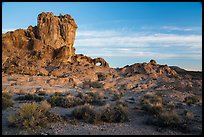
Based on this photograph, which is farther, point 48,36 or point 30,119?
point 48,36

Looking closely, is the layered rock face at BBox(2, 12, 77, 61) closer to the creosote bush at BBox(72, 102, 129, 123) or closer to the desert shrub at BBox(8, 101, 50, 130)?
the creosote bush at BBox(72, 102, 129, 123)

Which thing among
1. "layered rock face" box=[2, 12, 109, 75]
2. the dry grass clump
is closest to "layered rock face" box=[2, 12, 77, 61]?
"layered rock face" box=[2, 12, 109, 75]

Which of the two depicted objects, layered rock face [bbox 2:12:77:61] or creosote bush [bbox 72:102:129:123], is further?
layered rock face [bbox 2:12:77:61]

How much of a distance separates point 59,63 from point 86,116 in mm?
34612

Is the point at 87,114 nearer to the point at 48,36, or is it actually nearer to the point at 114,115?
the point at 114,115

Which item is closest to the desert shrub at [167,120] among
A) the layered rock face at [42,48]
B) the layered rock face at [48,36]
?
the layered rock face at [42,48]

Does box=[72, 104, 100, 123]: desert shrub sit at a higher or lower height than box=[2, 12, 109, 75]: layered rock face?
lower

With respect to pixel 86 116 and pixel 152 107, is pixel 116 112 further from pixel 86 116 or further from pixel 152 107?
pixel 152 107

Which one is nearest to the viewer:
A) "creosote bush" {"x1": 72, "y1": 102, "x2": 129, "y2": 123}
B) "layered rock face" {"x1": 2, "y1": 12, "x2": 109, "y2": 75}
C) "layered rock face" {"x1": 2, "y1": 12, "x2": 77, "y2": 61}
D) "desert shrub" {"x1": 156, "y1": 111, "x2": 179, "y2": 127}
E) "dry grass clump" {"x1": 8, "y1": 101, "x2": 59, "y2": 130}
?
"dry grass clump" {"x1": 8, "y1": 101, "x2": 59, "y2": 130}

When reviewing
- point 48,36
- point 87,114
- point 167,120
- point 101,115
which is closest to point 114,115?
point 101,115

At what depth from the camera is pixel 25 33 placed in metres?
48.5

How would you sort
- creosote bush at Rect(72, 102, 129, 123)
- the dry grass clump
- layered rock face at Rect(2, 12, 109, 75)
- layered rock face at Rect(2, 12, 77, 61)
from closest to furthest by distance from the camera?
the dry grass clump, creosote bush at Rect(72, 102, 129, 123), layered rock face at Rect(2, 12, 109, 75), layered rock face at Rect(2, 12, 77, 61)

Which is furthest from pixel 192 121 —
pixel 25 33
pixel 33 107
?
pixel 25 33

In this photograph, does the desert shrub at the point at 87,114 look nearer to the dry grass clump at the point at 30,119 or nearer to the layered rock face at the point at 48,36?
the dry grass clump at the point at 30,119
